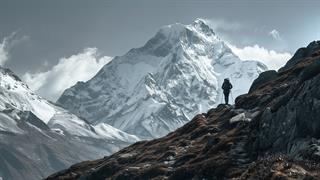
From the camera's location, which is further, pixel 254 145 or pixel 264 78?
pixel 264 78

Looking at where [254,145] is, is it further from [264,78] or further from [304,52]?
[304,52]

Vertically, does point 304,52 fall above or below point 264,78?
above

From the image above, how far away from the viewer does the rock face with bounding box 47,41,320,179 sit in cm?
4397

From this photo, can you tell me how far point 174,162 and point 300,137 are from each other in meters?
23.4

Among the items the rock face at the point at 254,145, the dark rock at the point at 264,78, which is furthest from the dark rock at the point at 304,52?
the rock face at the point at 254,145

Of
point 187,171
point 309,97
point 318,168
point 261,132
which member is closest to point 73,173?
point 187,171

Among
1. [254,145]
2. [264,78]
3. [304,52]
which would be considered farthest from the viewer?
[264,78]

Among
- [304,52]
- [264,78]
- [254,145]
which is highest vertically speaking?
[304,52]

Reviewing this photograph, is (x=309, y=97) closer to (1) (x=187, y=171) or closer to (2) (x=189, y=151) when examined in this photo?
(1) (x=187, y=171)

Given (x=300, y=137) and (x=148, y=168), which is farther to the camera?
(x=148, y=168)

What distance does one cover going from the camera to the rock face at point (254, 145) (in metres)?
44.0

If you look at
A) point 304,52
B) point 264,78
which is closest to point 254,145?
point 264,78

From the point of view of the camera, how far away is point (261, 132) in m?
58.7

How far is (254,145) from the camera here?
193 feet
